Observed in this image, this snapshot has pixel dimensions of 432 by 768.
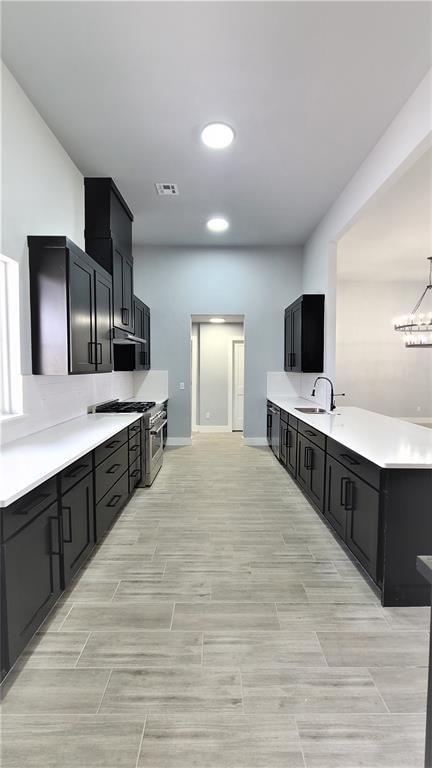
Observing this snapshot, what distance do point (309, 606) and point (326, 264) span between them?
155 inches

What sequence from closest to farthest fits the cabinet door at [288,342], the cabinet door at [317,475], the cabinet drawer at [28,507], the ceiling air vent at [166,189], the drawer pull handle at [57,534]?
the cabinet drawer at [28,507] < the drawer pull handle at [57,534] < the cabinet door at [317,475] < the ceiling air vent at [166,189] < the cabinet door at [288,342]

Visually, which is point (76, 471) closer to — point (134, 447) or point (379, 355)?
point (134, 447)

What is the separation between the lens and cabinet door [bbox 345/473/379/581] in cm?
218

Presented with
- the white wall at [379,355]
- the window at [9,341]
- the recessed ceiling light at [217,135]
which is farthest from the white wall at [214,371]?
the window at [9,341]

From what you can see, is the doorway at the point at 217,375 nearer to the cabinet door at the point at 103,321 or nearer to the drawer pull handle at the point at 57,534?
the cabinet door at the point at 103,321

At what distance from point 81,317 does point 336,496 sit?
7.96 feet

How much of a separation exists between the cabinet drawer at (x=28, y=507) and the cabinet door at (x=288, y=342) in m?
4.26

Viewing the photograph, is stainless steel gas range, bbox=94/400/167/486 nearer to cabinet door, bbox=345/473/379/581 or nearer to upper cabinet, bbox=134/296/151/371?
upper cabinet, bbox=134/296/151/371

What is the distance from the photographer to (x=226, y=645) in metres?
1.83

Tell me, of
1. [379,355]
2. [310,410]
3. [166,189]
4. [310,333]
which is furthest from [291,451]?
[379,355]

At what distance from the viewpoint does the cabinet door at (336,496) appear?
268 cm

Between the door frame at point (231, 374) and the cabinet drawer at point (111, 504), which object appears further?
the door frame at point (231, 374)

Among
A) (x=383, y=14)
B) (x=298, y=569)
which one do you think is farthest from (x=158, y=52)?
(x=298, y=569)

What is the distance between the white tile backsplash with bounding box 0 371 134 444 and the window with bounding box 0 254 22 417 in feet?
0.25
